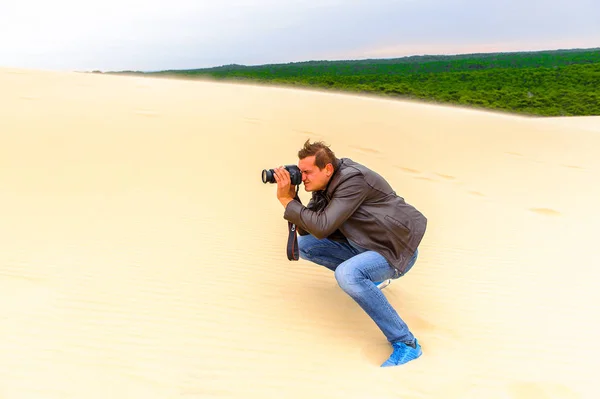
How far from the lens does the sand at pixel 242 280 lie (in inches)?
132

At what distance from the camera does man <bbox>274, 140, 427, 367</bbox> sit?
3.51m

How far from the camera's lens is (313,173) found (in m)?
3.56

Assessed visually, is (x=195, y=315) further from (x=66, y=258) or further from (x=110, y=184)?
(x=110, y=184)

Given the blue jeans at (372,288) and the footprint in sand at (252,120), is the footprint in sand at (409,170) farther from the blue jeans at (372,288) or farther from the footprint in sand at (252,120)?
the blue jeans at (372,288)

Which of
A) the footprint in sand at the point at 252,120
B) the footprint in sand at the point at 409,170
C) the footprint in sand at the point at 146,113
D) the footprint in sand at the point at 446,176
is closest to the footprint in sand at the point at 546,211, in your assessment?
the footprint in sand at the point at 446,176

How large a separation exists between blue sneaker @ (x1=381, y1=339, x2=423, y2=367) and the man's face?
1.16m

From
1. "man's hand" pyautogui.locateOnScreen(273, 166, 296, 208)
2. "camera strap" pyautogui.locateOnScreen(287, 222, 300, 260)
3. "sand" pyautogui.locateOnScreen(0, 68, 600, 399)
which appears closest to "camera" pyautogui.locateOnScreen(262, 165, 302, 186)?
"man's hand" pyautogui.locateOnScreen(273, 166, 296, 208)

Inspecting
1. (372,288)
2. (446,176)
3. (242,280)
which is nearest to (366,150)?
(446,176)

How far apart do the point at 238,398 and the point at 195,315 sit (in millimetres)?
1035

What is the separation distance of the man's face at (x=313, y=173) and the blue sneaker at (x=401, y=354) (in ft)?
3.80

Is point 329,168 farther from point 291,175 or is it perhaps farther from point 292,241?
point 292,241

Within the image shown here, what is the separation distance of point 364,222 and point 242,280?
1.58 metres

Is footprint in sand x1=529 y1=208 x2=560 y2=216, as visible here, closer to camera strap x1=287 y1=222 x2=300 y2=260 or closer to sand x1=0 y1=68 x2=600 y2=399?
sand x1=0 y1=68 x2=600 y2=399

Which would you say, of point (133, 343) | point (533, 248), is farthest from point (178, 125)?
point (133, 343)
